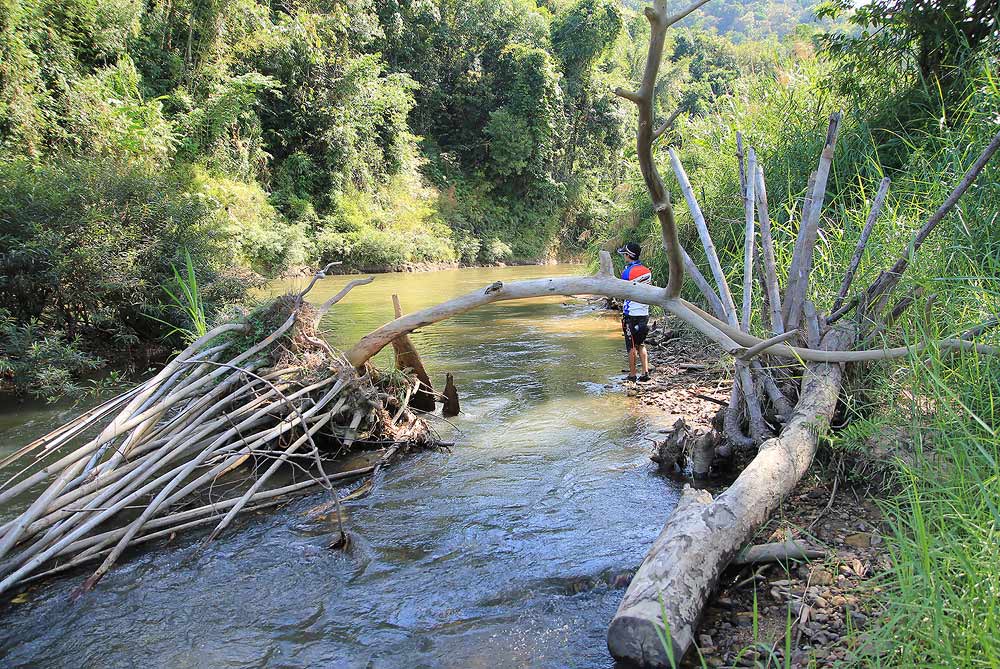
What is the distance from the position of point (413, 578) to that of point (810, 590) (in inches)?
80.8

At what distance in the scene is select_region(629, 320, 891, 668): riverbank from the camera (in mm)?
2488

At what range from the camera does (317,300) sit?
1661cm

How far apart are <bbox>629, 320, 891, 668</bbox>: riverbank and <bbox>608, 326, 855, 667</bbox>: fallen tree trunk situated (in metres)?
0.17

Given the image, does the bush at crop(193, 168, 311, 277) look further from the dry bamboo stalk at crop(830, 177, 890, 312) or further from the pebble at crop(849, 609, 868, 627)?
the pebble at crop(849, 609, 868, 627)

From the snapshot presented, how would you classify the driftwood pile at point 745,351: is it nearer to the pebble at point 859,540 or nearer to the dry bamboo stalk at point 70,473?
the pebble at point 859,540

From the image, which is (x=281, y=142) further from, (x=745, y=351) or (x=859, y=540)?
(x=859, y=540)

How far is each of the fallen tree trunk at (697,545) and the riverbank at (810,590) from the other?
0.17 m

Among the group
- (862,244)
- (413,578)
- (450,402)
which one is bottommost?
(413,578)

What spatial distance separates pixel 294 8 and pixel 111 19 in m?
9.97

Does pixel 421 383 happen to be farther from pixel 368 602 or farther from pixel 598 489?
pixel 368 602

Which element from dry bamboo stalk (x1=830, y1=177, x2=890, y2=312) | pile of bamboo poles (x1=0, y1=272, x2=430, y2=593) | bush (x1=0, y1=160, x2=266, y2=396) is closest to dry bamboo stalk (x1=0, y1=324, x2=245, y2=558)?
pile of bamboo poles (x1=0, y1=272, x2=430, y2=593)

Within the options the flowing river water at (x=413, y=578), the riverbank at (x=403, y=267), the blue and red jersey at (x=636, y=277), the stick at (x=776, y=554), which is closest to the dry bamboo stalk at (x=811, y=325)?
the flowing river water at (x=413, y=578)

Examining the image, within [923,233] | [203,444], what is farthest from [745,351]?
[203,444]

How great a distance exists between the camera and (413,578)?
3.57 meters
